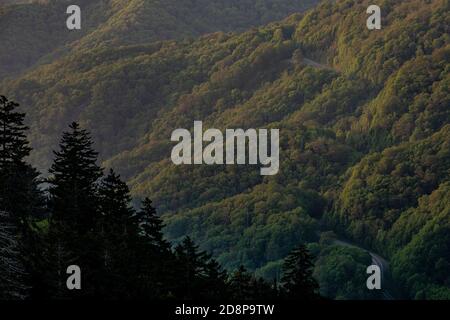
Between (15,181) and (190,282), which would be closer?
(15,181)

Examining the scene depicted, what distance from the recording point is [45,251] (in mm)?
86312

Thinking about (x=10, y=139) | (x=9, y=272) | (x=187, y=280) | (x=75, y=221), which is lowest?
(x=9, y=272)

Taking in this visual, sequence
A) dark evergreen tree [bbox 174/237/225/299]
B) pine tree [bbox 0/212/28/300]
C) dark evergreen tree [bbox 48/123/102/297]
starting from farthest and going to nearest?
dark evergreen tree [bbox 174/237/225/299], dark evergreen tree [bbox 48/123/102/297], pine tree [bbox 0/212/28/300]

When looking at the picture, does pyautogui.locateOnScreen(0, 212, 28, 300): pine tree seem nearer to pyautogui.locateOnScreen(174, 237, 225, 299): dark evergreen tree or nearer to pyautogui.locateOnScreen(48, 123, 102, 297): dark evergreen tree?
pyautogui.locateOnScreen(48, 123, 102, 297): dark evergreen tree

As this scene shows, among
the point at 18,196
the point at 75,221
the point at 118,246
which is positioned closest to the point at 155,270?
the point at 118,246

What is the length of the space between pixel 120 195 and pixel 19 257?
2026 cm

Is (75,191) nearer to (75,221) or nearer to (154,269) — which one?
(75,221)

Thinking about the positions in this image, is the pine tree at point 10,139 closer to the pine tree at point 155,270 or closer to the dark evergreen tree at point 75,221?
the dark evergreen tree at point 75,221

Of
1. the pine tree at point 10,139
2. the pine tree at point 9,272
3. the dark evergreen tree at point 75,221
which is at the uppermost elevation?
the pine tree at point 10,139

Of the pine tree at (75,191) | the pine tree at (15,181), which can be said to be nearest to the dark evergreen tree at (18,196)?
the pine tree at (15,181)

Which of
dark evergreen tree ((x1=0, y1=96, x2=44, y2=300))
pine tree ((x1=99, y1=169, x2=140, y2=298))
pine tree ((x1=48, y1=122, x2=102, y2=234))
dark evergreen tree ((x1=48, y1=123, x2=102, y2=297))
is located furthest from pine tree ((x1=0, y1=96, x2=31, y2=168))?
pine tree ((x1=99, y1=169, x2=140, y2=298))

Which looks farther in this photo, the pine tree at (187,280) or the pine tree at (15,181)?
the pine tree at (187,280)

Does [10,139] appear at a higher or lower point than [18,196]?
higher

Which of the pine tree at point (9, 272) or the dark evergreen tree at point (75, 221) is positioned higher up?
the dark evergreen tree at point (75, 221)
